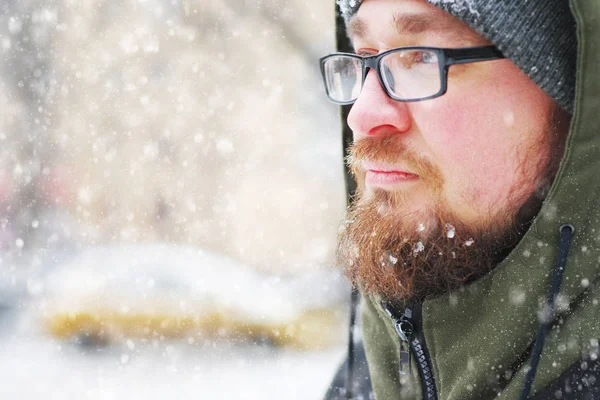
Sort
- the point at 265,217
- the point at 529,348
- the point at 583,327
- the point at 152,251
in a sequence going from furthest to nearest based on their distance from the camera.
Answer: the point at 265,217 → the point at 152,251 → the point at 529,348 → the point at 583,327

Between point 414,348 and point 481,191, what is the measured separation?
1.61 feet

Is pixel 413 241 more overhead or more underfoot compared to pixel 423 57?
more underfoot

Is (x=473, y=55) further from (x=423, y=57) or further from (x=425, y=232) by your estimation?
(x=425, y=232)

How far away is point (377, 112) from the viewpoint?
1776 mm

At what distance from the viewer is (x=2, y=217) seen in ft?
34.2

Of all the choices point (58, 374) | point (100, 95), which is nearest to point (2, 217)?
point (100, 95)

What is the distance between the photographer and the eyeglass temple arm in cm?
165

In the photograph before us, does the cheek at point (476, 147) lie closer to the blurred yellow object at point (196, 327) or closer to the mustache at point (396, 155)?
the mustache at point (396, 155)

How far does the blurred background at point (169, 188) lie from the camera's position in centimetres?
781

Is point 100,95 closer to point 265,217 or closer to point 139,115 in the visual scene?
point 139,115

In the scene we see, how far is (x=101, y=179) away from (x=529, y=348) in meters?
10.0

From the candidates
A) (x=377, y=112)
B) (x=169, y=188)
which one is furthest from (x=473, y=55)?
(x=169, y=188)

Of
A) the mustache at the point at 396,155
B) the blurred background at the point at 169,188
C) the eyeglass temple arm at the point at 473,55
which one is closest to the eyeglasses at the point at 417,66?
the eyeglass temple arm at the point at 473,55

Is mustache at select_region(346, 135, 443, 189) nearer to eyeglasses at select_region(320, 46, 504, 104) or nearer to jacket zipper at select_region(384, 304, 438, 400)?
eyeglasses at select_region(320, 46, 504, 104)
